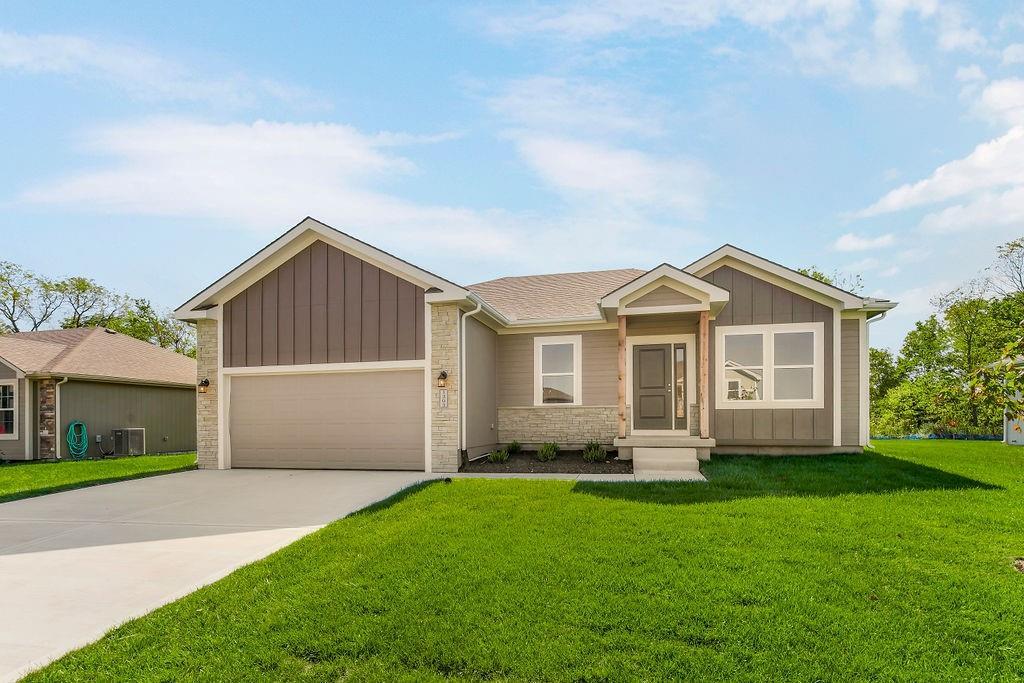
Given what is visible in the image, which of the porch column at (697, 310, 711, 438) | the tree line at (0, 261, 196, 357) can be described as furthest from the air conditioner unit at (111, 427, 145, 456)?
the tree line at (0, 261, 196, 357)

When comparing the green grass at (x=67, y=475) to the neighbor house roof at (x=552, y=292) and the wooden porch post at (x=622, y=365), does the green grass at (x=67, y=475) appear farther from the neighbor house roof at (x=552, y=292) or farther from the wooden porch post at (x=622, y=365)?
the wooden porch post at (x=622, y=365)

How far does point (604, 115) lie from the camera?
11.8 meters

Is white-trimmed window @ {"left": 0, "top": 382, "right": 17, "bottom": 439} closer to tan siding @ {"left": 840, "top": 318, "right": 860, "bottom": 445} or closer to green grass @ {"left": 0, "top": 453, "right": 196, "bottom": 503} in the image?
green grass @ {"left": 0, "top": 453, "right": 196, "bottom": 503}

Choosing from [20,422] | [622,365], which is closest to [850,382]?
[622,365]

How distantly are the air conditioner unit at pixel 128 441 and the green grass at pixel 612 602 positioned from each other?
14640 mm

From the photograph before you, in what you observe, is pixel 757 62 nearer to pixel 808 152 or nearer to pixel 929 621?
pixel 808 152

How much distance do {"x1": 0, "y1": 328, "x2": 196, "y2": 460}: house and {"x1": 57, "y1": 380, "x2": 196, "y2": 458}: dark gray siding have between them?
2 cm

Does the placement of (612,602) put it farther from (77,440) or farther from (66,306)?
(66,306)

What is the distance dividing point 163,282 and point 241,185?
109ft

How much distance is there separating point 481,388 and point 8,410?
47.1 feet

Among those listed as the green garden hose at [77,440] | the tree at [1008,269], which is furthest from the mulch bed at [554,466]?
the tree at [1008,269]

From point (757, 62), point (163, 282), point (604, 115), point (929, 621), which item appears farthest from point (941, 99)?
point (163, 282)

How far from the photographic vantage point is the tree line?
30.7 m

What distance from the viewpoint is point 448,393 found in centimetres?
980
